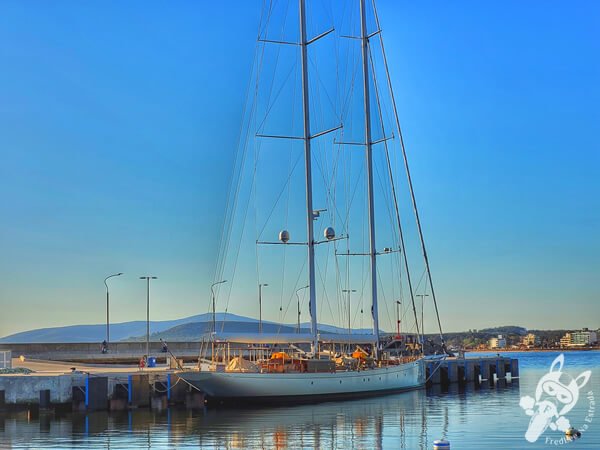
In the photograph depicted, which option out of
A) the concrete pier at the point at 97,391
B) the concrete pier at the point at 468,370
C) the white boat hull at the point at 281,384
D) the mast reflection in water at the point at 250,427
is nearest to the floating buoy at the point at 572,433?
the mast reflection in water at the point at 250,427

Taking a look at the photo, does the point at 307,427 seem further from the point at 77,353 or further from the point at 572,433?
the point at 77,353

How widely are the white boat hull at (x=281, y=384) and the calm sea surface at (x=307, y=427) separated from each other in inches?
39.3

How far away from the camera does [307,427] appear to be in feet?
153

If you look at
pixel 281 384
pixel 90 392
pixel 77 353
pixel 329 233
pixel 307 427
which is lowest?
pixel 307 427

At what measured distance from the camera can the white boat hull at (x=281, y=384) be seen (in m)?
55.6

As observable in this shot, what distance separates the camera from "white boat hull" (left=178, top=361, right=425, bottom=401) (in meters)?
55.6

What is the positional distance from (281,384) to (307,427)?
10.4 m

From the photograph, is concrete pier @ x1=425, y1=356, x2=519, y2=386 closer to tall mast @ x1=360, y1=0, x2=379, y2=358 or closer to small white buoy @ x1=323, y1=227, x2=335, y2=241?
tall mast @ x1=360, y1=0, x2=379, y2=358

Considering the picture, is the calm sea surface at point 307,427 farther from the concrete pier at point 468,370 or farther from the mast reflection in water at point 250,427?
the concrete pier at point 468,370

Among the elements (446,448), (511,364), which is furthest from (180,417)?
(511,364)

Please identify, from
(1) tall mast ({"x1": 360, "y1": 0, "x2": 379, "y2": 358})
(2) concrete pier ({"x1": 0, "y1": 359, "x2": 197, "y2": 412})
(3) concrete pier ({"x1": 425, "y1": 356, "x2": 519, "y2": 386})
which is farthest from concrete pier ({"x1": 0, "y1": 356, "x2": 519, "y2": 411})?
(3) concrete pier ({"x1": 425, "y1": 356, "x2": 519, "y2": 386})

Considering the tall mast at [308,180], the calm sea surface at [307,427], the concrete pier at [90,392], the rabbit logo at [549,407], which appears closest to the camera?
the calm sea surface at [307,427]

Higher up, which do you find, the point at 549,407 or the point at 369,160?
the point at 369,160

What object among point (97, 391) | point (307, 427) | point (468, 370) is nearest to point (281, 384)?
point (307, 427)
